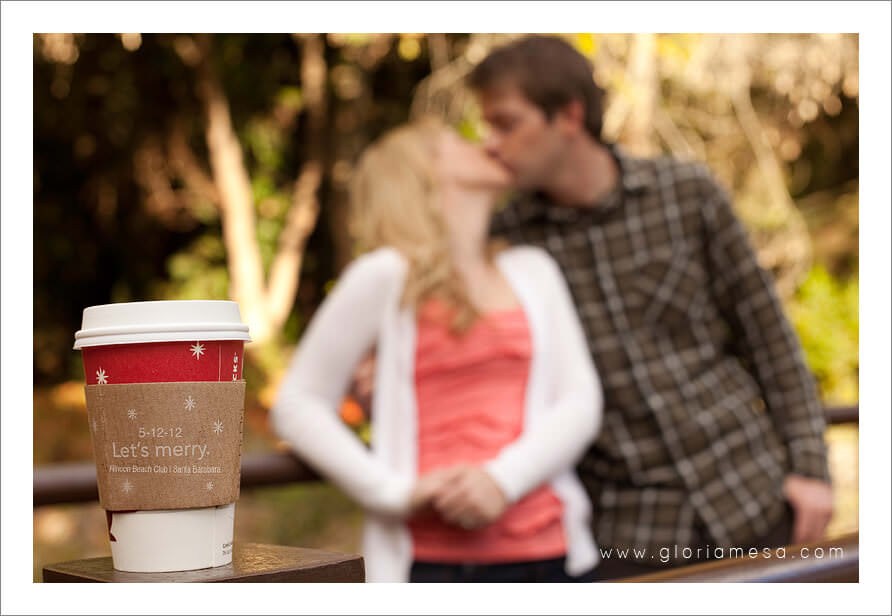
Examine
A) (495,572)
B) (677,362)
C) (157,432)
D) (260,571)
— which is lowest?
(495,572)

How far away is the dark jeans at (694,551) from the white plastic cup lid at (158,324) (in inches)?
43.2

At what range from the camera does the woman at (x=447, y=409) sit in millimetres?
1630

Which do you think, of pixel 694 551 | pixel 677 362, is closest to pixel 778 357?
pixel 677 362

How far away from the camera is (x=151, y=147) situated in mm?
5281

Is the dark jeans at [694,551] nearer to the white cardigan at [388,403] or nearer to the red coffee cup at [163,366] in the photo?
the white cardigan at [388,403]

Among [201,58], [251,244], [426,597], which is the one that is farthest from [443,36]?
[426,597]

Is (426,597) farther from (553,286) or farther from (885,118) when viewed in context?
(885,118)

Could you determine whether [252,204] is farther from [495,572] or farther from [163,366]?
[163,366]

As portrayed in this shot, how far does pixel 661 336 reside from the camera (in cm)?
187

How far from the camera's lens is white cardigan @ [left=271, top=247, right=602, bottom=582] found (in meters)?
1.63

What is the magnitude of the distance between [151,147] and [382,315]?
398 cm

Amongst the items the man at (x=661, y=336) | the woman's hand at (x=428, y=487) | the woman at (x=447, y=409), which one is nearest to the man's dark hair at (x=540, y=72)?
the man at (x=661, y=336)

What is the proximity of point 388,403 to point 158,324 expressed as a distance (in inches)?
34.3

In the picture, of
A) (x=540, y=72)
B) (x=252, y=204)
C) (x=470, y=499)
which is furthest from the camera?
(x=252, y=204)
